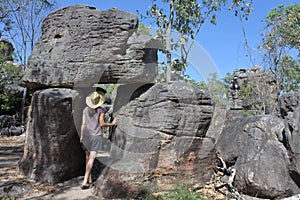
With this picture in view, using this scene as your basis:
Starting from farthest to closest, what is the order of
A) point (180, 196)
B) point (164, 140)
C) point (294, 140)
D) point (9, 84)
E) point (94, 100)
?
1. point (9, 84)
2. point (94, 100)
3. point (164, 140)
4. point (294, 140)
5. point (180, 196)

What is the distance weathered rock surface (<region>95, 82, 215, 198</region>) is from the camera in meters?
4.62

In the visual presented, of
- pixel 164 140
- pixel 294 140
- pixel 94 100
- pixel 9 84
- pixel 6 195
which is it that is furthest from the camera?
pixel 9 84

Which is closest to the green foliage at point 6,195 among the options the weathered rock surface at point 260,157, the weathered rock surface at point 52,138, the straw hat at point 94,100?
the weathered rock surface at point 52,138

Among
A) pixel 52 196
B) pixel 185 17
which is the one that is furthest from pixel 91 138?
pixel 185 17

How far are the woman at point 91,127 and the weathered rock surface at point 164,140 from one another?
418 millimetres

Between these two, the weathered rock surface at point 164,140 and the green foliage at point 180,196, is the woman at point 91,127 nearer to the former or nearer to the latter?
the weathered rock surface at point 164,140

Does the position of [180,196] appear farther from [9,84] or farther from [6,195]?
[9,84]

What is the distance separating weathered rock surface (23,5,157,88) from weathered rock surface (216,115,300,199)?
2.21 metres

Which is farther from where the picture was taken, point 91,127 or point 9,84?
point 9,84

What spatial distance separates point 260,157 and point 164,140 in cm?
167

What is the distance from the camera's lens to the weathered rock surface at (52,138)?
4.96m

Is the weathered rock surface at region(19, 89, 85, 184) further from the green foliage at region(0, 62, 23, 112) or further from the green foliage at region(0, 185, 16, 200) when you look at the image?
the green foliage at region(0, 62, 23, 112)

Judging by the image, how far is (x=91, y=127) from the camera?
4922mm

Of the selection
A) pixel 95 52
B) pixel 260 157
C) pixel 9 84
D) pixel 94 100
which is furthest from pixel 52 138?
pixel 9 84
